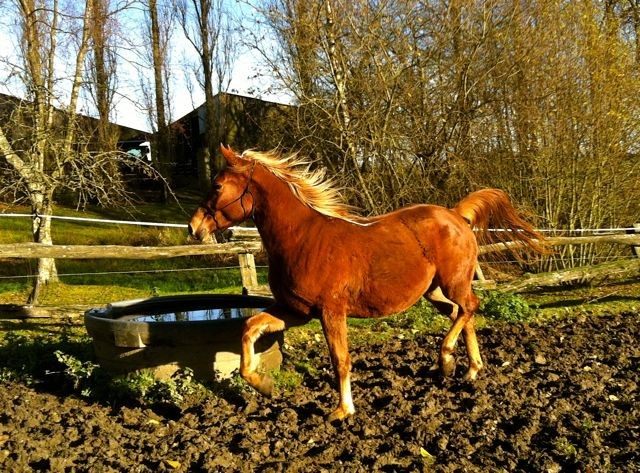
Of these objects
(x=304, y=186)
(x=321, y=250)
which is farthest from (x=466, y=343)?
(x=304, y=186)

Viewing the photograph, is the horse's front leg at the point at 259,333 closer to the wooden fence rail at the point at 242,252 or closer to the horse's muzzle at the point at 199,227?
the horse's muzzle at the point at 199,227

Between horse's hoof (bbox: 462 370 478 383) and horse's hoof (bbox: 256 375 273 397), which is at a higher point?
horse's hoof (bbox: 256 375 273 397)

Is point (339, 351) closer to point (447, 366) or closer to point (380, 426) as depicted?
point (380, 426)

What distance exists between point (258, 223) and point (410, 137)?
24.1ft

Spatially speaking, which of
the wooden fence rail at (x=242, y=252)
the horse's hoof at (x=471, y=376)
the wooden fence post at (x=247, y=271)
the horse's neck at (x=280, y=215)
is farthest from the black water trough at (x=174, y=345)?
the wooden fence post at (x=247, y=271)

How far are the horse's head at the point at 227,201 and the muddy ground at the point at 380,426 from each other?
4.54ft

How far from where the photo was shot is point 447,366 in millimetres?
4996

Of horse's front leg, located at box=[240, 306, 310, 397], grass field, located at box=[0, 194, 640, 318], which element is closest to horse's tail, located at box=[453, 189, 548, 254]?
horse's front leg, located at box=[240, 306, 310, 397]

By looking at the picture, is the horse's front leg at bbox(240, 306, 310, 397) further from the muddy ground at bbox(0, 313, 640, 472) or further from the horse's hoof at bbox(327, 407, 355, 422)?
the horse's hoof at bbox(327, 407, 355, 422)

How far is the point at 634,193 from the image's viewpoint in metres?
11.1

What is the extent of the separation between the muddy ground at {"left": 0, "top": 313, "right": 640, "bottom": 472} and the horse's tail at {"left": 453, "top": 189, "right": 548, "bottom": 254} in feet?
3.97

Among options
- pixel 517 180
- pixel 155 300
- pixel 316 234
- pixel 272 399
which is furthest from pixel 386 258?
pixel 517 180

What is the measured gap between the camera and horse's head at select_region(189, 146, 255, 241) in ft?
14.0

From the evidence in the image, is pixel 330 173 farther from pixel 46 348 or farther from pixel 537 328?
pixel 46 348
